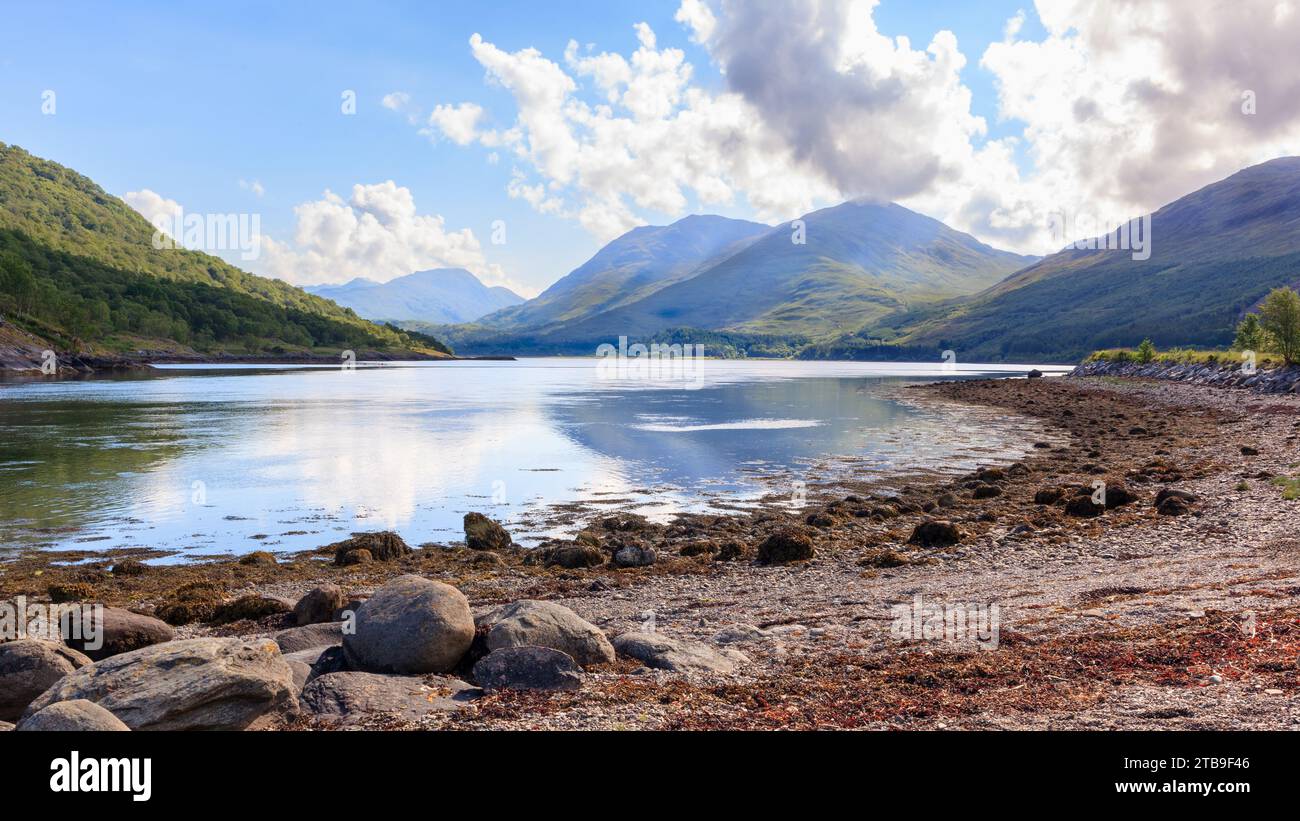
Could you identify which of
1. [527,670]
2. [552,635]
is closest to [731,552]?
[552,635]

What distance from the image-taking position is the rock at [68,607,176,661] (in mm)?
14570

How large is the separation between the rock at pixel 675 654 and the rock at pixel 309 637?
5535mm

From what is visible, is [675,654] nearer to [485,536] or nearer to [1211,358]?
[485,536]

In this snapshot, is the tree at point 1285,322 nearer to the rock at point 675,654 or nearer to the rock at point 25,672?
the rock at point 675,654

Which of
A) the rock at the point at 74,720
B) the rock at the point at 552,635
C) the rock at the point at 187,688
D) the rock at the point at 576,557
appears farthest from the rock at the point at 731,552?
the rock at the point at 74,720

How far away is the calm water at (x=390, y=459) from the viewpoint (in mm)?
32188

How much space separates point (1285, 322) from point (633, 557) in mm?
102735

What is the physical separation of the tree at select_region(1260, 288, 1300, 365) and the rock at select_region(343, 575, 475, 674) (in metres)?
109

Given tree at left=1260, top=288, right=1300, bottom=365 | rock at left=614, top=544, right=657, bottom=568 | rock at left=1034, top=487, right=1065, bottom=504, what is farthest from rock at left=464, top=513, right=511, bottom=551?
tree at left=1260, top=288, right=1300, bottom=365

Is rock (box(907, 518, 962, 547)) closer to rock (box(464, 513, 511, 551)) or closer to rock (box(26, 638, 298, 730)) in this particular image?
rock (box(464, 513, 511, 551))

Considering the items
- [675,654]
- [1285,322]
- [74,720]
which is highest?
[1285,322]

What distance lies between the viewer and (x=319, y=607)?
1766 cm
